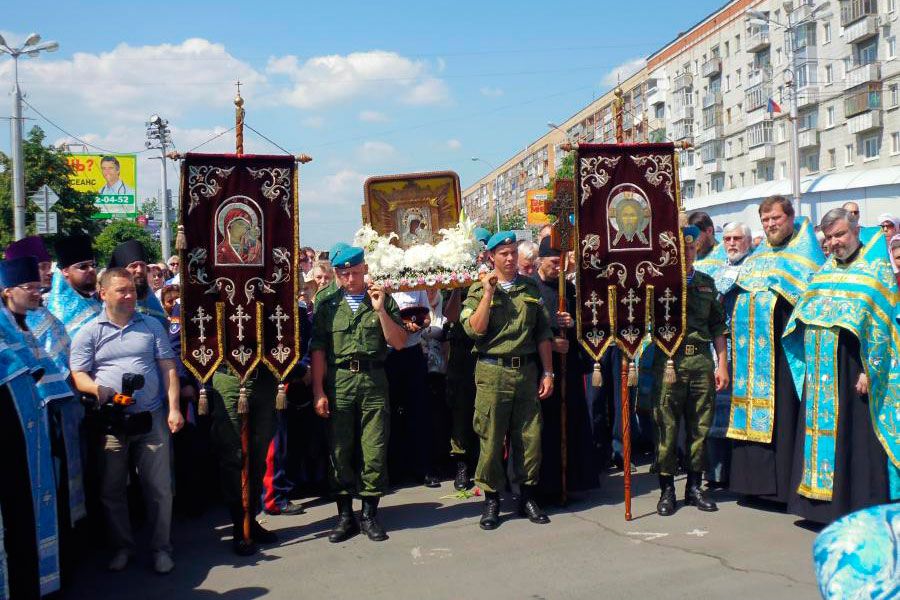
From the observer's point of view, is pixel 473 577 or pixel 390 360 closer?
pixel 473 577

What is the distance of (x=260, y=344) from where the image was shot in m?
6.07

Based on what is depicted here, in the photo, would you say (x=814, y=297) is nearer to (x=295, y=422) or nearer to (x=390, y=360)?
(x=390, y=360)

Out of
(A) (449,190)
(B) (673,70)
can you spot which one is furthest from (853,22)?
(A) (449,190)

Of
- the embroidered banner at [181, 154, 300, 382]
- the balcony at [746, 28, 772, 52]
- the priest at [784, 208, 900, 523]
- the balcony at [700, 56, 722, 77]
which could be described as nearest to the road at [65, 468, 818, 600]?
the priest at [784, 208, 900, 523]

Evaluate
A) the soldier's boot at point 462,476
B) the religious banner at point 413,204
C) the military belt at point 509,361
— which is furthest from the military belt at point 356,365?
the religious banner at point 413,204

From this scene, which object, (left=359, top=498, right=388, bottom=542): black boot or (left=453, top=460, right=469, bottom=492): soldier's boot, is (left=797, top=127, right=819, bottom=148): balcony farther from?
(left=359, top=498, right=388, bottom=542): black boot

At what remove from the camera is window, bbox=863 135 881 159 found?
36.9 m

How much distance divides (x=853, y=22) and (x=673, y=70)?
59.9 ft

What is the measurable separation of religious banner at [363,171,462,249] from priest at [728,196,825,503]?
264 centimetres

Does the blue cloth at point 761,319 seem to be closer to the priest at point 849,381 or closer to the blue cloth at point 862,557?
the priest at point 849,381

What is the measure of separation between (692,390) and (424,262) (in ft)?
7.35

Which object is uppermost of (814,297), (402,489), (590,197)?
(590,197)

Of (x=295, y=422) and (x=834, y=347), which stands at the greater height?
(x=834, y=347)

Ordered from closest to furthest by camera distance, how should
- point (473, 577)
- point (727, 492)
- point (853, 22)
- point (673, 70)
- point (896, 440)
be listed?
point (473, 577), point (896, 440), point (727, 492), point (853, 22), point (673, 70)
